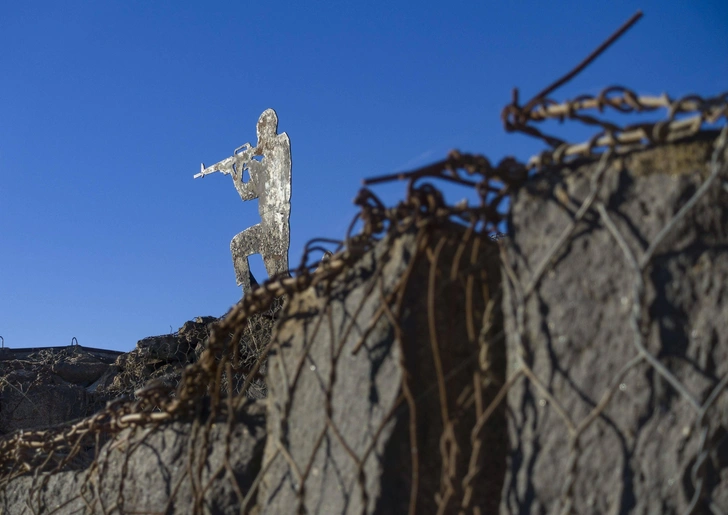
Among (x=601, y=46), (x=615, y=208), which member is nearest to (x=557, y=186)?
(x=615, y=208)

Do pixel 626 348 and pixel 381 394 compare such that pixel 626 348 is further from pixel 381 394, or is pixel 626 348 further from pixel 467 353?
pixel 381 394

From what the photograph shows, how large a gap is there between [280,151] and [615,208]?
6389 millimetres

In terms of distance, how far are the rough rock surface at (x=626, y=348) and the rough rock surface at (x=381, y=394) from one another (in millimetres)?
145

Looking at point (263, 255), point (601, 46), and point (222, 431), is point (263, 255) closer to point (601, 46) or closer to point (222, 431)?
point (222, 431)

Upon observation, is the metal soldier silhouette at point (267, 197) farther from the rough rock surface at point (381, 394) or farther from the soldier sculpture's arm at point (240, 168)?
the rough rock surface at point (381, 394)

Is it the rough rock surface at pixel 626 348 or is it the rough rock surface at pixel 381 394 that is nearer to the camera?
the rough rock surface at pixel 626 348

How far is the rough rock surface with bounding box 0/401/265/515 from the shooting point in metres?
1.65

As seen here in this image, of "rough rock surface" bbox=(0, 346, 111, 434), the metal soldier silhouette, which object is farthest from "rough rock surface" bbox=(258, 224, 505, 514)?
the metal soldier silhouette

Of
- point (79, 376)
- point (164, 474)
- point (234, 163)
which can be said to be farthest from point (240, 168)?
point (164, 474)

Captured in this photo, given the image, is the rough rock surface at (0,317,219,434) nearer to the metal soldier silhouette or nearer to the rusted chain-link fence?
the metal soldier silhouette

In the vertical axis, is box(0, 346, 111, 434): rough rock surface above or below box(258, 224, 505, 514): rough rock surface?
above

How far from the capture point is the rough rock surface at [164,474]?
165cm

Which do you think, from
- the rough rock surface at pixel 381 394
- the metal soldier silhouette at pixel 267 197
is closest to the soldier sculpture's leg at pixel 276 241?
the metal soldier silhouette at pixel 267 197

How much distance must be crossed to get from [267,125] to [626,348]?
261 inches
